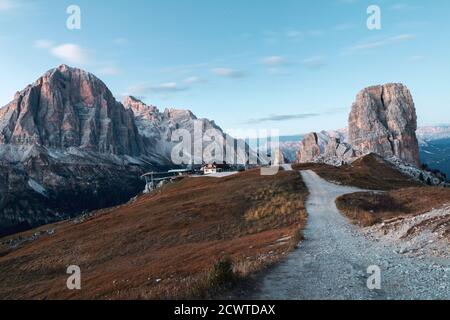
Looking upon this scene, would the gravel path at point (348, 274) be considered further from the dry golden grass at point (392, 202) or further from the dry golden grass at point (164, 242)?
the dry golden grass at point (392, 202)

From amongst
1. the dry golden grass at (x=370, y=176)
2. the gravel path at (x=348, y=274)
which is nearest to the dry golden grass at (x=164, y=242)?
the gravel path at (x=348, y=274)

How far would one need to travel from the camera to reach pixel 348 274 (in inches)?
766

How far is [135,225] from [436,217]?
167ft

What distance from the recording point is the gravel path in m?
15.9

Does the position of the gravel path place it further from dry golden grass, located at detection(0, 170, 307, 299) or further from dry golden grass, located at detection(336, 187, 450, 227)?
dry golden grass, located at detection(336, 187, 450, 227)

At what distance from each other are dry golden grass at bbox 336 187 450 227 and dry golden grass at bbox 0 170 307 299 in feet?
19.6

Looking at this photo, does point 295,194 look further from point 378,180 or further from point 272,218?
point 378,180

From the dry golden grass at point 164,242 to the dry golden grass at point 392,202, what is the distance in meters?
5.98

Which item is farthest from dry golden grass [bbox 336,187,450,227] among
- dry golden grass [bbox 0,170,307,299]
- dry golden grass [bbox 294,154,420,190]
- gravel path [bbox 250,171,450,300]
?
gravel path [bbox 250,171,450,300]

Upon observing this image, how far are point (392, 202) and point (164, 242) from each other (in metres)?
29.6

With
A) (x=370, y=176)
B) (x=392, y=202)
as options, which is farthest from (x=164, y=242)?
(x=370, y=176)

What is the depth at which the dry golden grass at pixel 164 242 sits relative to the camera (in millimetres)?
37531

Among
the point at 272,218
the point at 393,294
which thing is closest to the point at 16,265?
the point at 272,218

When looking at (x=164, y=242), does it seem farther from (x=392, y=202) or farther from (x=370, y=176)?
(x=370, y=176)
